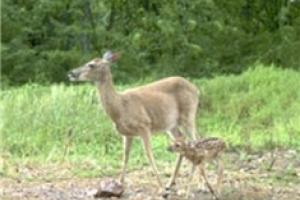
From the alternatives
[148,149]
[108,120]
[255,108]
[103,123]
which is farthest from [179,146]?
[255,108]

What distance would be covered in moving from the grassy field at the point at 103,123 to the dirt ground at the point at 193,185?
0.55m

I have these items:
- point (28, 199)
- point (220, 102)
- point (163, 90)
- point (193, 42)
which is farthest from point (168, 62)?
point (28, 199)

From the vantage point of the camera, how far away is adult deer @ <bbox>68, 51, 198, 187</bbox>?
31.4ft

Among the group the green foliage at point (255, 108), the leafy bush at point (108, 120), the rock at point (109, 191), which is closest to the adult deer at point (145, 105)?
the rock at point (109, 191)

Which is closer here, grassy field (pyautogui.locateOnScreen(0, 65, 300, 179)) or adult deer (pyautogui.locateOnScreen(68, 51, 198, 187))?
adult deer (pyautogui.locateOnScreen(68, 51, 198, 187))

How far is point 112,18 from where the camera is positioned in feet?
82.2

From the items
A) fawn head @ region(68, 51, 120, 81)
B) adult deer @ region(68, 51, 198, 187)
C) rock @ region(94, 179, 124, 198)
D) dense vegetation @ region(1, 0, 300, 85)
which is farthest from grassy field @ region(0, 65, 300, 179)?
dense vegetation @ region(1, 0, 300, 85)

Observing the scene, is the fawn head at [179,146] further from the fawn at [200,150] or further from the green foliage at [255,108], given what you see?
the green foliage at [255,108]

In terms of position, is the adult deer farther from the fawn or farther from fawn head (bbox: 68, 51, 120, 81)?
the fawn

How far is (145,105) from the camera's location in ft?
32.8

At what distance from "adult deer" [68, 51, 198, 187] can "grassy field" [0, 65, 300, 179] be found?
30.9 inches

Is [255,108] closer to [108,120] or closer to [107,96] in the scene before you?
[108,120]

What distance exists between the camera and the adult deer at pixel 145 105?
9.56 meters

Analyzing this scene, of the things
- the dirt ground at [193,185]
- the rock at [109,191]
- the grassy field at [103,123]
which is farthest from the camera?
the grassy field at [103,123]
